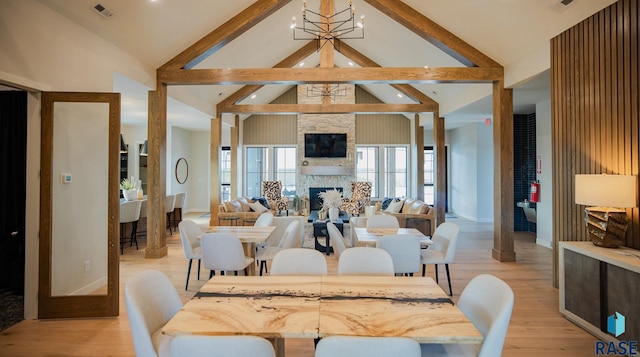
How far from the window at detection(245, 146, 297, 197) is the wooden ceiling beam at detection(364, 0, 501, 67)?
672 centimetres

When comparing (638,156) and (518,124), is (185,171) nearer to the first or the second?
(518,124)

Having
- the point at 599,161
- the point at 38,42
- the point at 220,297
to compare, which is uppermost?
the point at 38,42

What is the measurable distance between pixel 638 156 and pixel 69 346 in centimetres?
515

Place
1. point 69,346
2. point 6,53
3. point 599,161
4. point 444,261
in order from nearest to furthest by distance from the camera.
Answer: point 69,346 < point 6,53 < point 599,161 < point 444,261

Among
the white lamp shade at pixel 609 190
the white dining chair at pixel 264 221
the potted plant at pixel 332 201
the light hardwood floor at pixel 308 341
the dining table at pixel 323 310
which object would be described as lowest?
the light hardwood floor at pixel 308 341

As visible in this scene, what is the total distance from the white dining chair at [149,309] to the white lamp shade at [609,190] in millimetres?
3417

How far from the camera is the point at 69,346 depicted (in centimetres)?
266

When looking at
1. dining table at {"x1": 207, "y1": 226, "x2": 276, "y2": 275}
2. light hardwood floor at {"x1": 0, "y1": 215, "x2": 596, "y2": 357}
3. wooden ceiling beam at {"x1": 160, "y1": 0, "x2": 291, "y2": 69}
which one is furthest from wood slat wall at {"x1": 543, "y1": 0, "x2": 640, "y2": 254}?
wooden ceiling beam at {"x1": 160, "y1": 0, "x2": 291, "y2": 69}

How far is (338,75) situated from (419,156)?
203 inches

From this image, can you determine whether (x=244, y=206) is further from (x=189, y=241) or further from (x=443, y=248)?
(x=443, y=248)

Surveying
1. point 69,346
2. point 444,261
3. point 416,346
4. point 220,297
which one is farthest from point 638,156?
point 69,346

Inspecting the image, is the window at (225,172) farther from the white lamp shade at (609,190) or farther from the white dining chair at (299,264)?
the white lamp shade at (609,190)

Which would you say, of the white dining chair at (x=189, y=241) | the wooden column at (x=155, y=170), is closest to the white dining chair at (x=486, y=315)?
the white dining chair at (x=189, y=241)

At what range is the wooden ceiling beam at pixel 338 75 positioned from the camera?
17.3 feet
